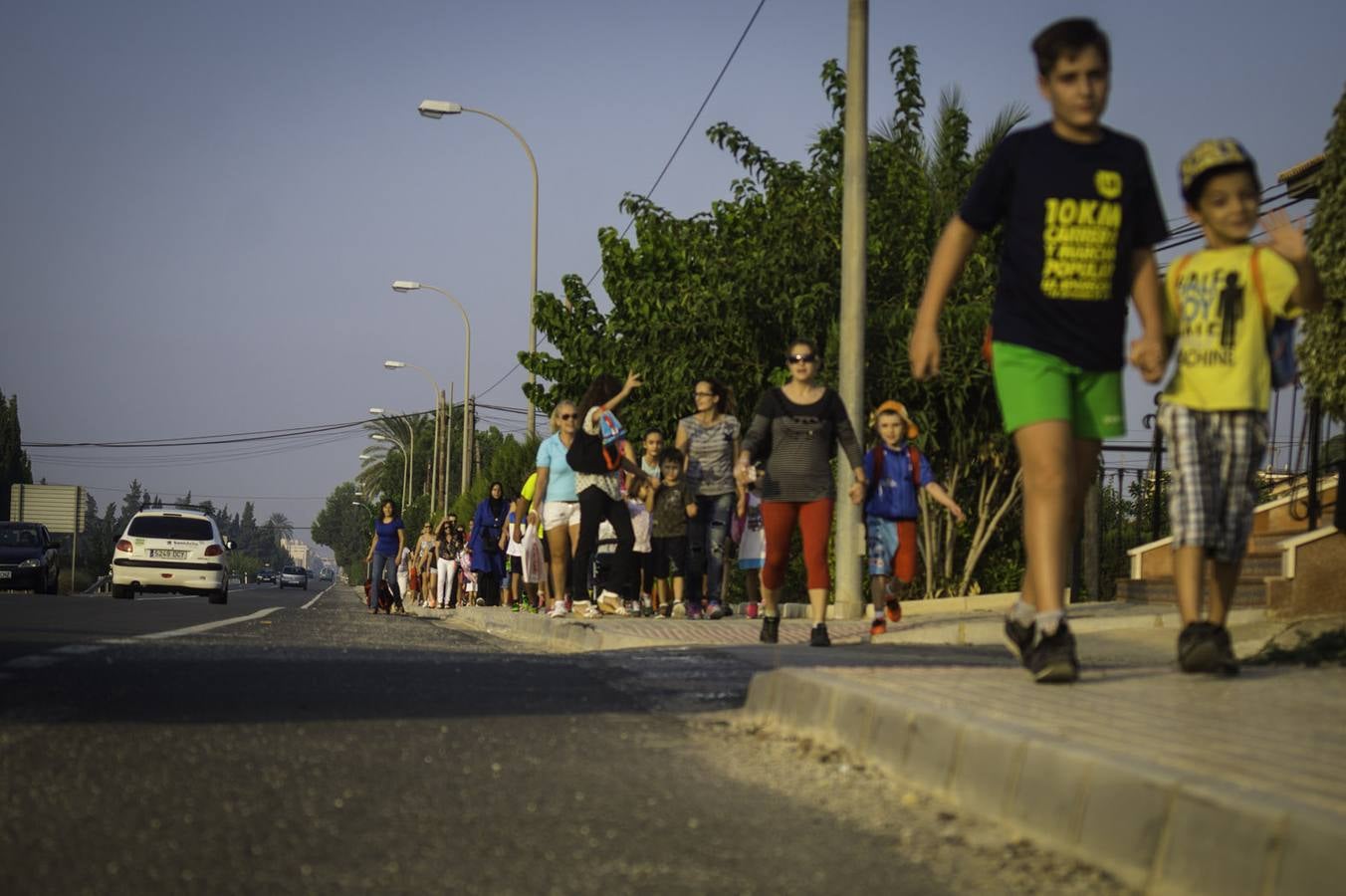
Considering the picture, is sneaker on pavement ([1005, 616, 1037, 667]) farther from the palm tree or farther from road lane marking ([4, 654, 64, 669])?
the palm tree

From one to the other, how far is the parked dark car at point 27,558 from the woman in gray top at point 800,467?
27231mm

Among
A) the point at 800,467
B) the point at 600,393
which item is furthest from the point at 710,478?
the point at 800,467

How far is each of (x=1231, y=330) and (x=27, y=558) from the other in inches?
1251

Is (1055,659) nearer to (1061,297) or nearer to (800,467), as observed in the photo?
(1061,297)

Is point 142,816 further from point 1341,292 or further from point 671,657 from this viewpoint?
point 1341,292

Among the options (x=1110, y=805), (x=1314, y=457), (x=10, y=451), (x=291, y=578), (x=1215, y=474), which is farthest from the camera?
(x=291, y=578)

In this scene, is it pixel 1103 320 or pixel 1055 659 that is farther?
pixel 1103 320

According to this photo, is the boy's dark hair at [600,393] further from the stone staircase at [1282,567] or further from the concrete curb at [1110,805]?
the concrete curb at [1110,805]

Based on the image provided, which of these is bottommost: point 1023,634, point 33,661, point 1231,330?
point 33,661

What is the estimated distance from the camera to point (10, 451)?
10056 centimetres

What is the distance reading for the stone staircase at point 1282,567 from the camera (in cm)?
1058

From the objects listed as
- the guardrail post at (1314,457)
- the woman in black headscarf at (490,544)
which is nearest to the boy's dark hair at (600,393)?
the guardrail post at (1314,457)

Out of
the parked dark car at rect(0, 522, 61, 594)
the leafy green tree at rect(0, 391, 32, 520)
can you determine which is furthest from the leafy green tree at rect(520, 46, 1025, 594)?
the leafy green tree at rect(0, 391, 32, 520)

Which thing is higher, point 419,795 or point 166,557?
point 166,557
